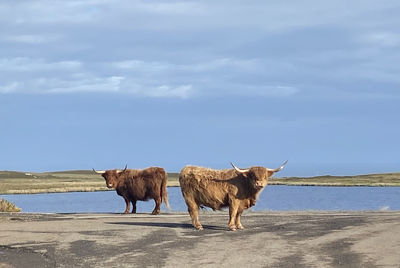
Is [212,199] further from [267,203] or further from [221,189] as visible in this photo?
[267,203]

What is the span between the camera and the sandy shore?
13016 millimetres

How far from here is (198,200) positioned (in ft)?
61.9

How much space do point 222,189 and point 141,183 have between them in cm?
923

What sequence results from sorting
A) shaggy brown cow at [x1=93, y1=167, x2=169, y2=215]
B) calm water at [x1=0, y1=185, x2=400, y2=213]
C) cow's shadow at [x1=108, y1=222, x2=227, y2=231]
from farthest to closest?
calm water at [x1=0, y1=185, x2=400, y2=213]
shaggy brown cow at [x1=93, y1=167, x2=169, y2=215]
cow's shadow at [x1=108, y1=222, x2=227, y2=231]

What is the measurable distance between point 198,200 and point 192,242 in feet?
10.1

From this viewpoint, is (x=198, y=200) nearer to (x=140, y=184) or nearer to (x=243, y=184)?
(x=243, y=184)

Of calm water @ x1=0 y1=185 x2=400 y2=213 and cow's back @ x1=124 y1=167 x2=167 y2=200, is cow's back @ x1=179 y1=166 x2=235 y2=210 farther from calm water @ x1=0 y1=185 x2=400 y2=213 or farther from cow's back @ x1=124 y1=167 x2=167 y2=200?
calm water @ x1=0 y1=185 x2=400 y2=213

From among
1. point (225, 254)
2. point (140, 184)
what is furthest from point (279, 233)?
point (140, 184)

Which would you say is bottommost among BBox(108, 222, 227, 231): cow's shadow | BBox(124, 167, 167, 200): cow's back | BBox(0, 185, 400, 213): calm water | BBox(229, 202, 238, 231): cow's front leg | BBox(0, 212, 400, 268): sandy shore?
BBox(0, 185, 400, 213): calm water

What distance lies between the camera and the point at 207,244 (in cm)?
1540

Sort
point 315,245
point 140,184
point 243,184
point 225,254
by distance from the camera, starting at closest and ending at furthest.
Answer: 1. point 225,254
2. point 315,245
3. point 243,184
4. point 140,184

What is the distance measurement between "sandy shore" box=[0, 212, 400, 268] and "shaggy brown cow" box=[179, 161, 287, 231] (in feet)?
2.28

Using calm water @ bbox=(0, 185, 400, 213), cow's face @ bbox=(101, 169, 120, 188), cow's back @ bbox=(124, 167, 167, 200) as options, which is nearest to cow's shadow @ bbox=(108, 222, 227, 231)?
cow's back @ bbox=(124, 167, 167, 200)

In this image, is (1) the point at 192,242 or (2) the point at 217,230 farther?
(2) the point at 217,230
